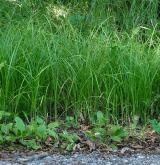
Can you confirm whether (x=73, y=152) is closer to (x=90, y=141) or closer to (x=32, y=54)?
(x=90, y=141)

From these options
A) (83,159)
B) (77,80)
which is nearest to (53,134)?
(83,159)

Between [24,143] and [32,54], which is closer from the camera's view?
[24,143]

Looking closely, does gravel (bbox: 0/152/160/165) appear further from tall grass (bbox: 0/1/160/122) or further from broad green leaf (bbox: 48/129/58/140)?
tall grass (bbox: 0/1/160/122)

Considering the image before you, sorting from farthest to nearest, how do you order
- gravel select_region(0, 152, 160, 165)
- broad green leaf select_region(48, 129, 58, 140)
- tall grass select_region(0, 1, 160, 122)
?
tall grass select_region(0, 1, 160, 122) < broad green leaf select_region(48, 129, 58, 140) < gravel select_region(0, 152, 160, 165)

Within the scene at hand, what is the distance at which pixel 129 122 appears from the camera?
5.73 metres

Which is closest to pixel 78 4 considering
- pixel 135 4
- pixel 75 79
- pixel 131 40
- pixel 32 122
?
pixel 135 4

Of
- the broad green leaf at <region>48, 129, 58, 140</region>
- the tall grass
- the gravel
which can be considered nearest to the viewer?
the gravel

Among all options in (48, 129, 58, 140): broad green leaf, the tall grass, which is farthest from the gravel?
the tall grass

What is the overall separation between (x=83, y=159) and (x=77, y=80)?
4.27 feet

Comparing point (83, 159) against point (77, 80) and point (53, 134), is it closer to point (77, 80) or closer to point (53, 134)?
point (53, 134)

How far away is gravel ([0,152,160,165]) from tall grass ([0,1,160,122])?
88cm

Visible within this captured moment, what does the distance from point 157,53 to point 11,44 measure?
5.42 feet

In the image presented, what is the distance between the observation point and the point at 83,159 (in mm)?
4770

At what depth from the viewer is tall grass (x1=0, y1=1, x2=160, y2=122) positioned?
570cm
